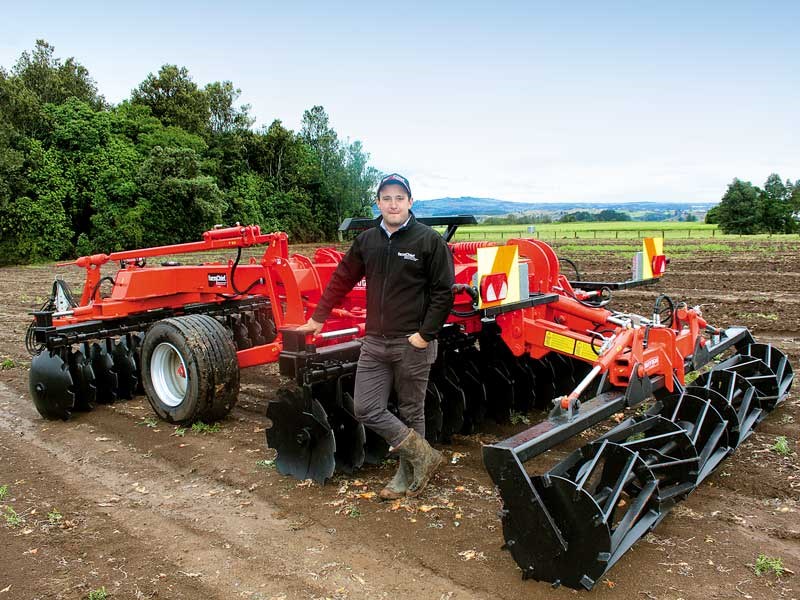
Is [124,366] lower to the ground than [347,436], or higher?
higher

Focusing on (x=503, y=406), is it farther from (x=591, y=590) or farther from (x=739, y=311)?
(x=739, y=311)

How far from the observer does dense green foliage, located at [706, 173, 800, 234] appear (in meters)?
59.6

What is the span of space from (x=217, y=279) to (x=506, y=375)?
9.60ft

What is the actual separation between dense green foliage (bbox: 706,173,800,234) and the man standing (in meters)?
59.6

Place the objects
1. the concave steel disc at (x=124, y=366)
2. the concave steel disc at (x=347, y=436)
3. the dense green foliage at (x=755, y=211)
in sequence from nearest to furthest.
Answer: the concave steel disc at (x=347, y=436) < the concave steel disc at (x=124, y=366) < the dense green foliage at (x=755, y=211)

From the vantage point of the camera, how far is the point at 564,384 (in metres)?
6.39

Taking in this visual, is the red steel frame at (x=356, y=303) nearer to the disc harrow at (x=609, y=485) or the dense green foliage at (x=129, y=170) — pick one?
the disc harrow at (x=609, y=485)

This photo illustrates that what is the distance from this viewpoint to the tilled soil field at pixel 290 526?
337 cm

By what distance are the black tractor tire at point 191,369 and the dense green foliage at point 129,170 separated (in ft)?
90.5

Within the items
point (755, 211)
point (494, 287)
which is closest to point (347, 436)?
point (494, 287)

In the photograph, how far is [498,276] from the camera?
14.2ft

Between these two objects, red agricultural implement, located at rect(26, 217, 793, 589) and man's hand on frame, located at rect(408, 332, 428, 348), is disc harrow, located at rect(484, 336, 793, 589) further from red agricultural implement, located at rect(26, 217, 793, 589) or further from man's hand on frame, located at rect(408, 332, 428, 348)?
man's hand on frame, located at rect(408, 332, 428, 348)

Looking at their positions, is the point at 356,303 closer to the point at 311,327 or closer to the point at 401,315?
the point at 311,327

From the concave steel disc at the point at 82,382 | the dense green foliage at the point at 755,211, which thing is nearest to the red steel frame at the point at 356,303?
the concave steel disc at the point at 82,382
